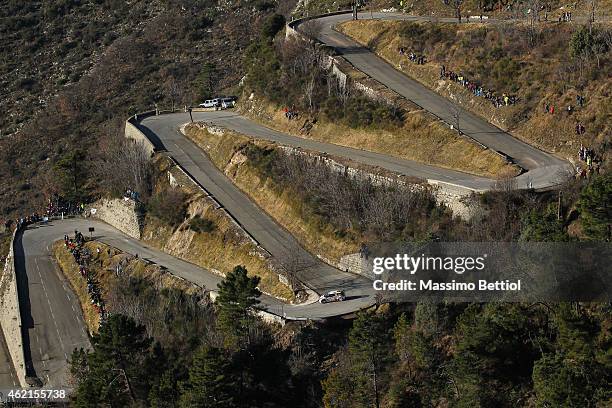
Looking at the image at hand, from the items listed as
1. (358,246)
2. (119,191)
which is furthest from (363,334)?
(119,191)

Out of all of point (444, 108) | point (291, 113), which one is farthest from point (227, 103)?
point (444, 108)

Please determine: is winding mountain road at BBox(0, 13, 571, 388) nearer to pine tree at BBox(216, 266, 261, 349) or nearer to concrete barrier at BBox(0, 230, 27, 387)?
concrete barrier at BBox(0, 230, 27, 387)

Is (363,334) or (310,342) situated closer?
(363,334)

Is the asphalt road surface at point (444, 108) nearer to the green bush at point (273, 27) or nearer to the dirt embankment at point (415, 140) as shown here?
the dirt embankment at point (415, 140)

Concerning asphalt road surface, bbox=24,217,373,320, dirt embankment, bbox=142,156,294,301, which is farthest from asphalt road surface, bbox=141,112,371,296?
dirt embankment, bbox=142,156,294,301

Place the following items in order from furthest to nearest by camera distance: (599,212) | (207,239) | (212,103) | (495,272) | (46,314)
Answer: (212,103) < (46,314) < (207,239) < (495,272) < (599,212)

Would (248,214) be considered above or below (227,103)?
below

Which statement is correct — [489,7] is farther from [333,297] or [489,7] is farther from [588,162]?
[333,297]

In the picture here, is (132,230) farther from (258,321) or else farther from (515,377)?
(515,377)
